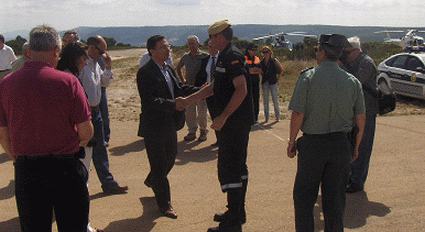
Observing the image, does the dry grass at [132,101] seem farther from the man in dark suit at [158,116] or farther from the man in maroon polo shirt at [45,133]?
the man in maroon polo shirt at [45,133]

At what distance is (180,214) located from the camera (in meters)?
4.33

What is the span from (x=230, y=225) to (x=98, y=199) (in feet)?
6.01

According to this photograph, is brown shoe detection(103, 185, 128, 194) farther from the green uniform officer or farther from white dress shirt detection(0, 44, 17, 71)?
white dress shirt detection(0, 44, 17, 71)

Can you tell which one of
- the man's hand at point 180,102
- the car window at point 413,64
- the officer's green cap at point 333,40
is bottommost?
the car window at point 413,64

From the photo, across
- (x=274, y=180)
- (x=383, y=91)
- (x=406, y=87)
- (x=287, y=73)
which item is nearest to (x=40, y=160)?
(x=274, y=180)

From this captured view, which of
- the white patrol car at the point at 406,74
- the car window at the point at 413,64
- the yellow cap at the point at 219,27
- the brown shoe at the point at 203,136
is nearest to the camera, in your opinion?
the yellow cap at the point at 219,27

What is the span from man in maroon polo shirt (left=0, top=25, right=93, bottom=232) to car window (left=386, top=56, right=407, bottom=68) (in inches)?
496

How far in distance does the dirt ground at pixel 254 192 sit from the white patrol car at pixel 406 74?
15.4 feet

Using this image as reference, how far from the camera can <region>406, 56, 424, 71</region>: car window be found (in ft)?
40.1

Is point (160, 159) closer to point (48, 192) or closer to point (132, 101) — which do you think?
→ point (48, 192)

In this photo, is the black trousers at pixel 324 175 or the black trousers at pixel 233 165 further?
the black trousers at pixel 233 165

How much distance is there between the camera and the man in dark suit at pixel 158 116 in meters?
4.04

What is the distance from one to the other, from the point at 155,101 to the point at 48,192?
63.7 inches

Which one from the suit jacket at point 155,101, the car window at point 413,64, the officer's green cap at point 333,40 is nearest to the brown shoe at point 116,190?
the suit jacket at point 155,101
